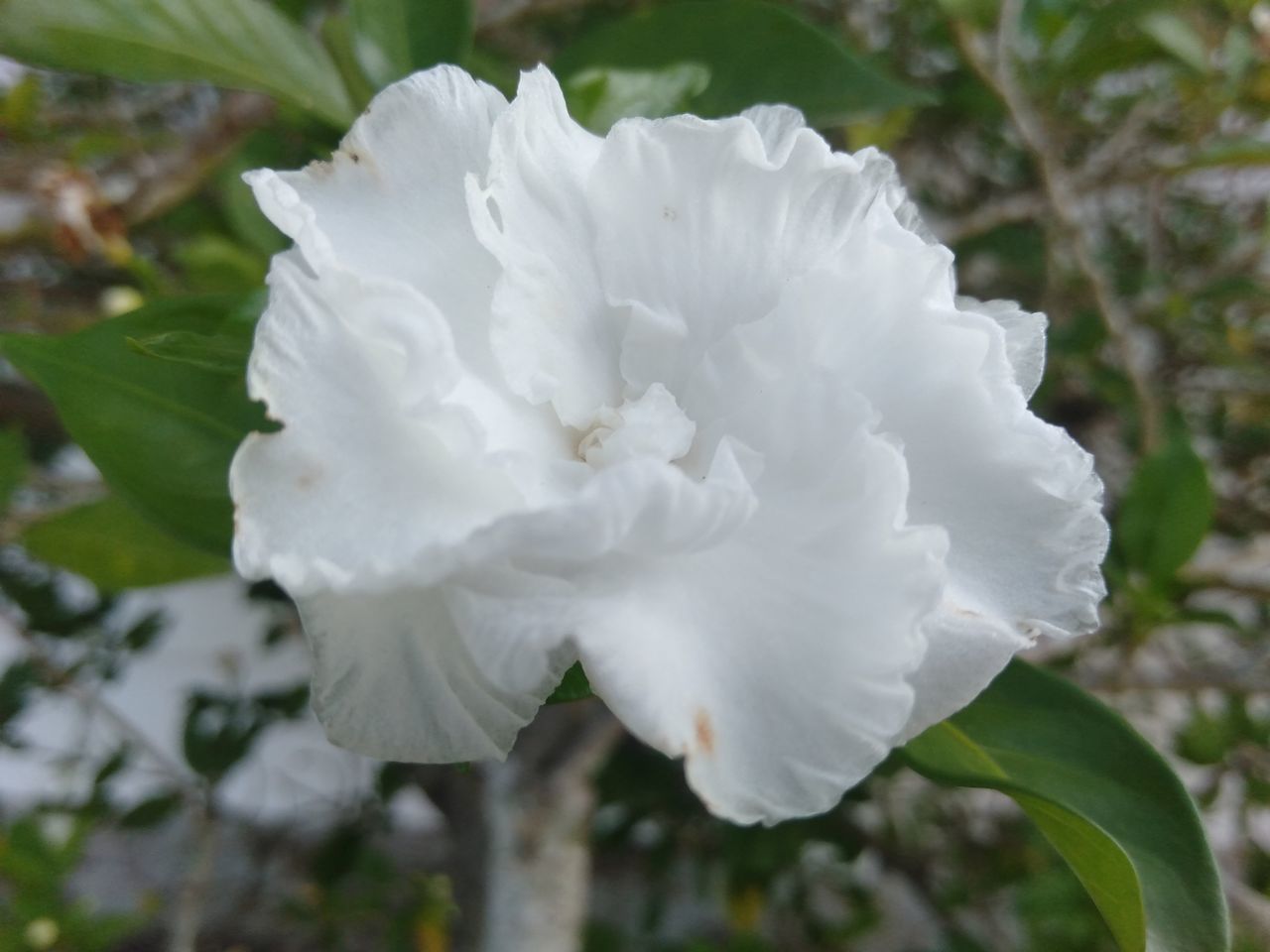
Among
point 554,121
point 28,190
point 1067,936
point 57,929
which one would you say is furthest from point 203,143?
point 1067,936

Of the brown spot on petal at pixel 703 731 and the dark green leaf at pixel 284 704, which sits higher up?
the brown spot on petal at pixel 703 731

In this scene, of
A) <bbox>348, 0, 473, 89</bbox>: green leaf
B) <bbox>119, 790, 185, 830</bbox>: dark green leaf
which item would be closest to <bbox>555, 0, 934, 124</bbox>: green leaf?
<bbox>348, 0, 473, 89</bbox>: green leaf

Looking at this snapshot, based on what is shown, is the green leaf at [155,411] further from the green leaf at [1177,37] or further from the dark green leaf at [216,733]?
the green leaf at [1177,37]

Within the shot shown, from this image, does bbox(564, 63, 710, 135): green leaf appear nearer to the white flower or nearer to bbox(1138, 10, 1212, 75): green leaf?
the white flower

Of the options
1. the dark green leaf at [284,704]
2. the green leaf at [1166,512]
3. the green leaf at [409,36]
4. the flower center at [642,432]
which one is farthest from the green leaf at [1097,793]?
the dark green leaf at [284,704]

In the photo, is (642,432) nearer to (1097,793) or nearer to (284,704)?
(1097,793)
